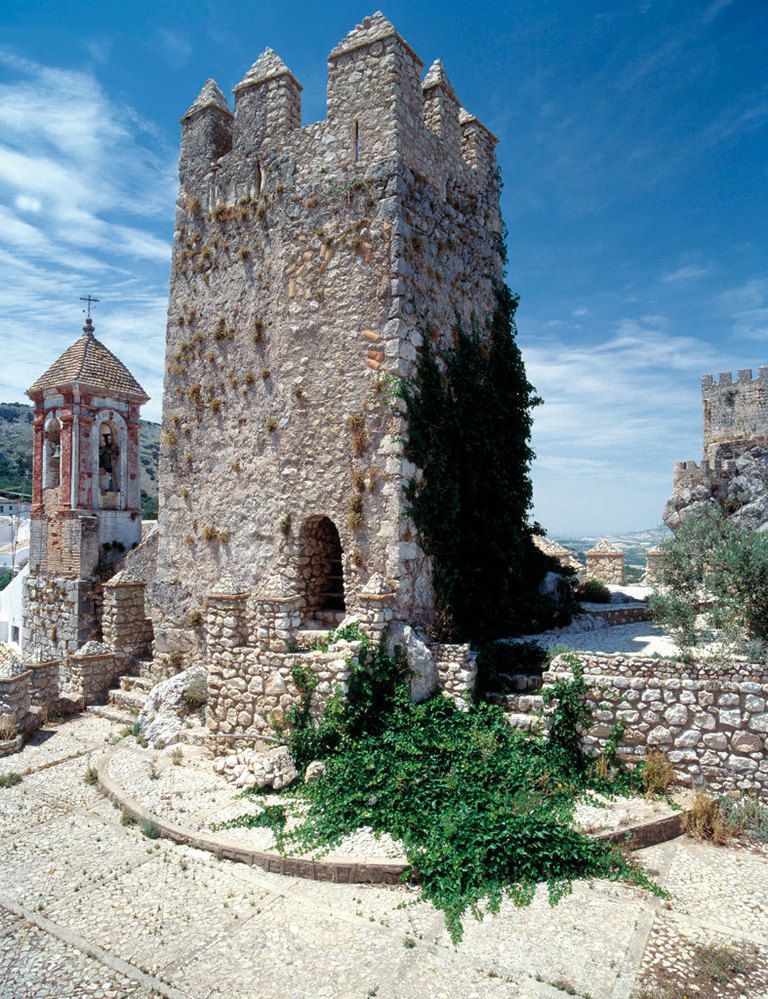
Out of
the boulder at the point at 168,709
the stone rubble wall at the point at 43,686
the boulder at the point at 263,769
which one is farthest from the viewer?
the stone rubble wall at the point at 43,686

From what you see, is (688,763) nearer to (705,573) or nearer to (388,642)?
(705,573)

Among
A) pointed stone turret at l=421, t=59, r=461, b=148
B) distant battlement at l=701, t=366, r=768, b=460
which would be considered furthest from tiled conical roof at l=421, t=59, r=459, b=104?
distant battlement at l=701, t=366, r=768, b=460

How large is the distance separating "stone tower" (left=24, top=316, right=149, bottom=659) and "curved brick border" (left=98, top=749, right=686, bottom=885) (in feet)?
34.2

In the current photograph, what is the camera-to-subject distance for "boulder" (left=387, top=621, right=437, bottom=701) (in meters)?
9.57

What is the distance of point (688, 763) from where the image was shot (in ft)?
27.0

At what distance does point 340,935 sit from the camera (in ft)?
20.0

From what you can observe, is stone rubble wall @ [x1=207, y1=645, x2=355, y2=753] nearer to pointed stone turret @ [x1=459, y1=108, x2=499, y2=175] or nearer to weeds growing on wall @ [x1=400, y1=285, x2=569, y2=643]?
weeds growing on wall @ [x1=400, y1=285, x2=569, y2=643]

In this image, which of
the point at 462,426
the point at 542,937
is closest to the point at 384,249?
the point at 462,426

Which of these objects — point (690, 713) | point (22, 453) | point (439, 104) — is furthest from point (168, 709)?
point (22, 453)

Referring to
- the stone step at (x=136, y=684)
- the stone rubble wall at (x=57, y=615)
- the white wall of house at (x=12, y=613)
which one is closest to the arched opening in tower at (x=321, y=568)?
the stone step at (x=136, y=684)

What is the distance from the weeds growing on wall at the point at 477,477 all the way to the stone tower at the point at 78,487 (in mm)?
10756

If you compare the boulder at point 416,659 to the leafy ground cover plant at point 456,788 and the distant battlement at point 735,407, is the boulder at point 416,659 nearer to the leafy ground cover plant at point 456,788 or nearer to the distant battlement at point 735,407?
the leafy ground cover plant at point 456,788

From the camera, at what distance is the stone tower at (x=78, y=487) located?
688 inches

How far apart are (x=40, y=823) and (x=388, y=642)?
210 inches
